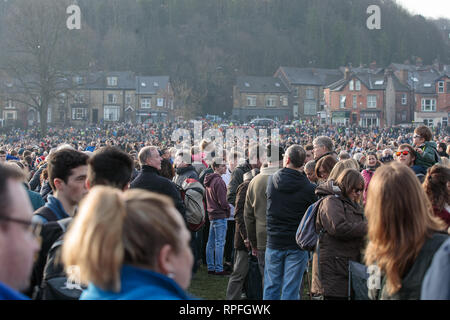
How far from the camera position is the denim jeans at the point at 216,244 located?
29.3 ft

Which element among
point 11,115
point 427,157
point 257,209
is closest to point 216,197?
point 257,209

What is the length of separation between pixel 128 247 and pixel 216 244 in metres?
7.13

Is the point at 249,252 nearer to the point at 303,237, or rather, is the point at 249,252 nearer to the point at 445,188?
the point at 303,237

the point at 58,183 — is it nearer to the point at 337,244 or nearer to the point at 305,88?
the point at 337,244

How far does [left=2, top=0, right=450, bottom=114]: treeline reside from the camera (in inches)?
3947

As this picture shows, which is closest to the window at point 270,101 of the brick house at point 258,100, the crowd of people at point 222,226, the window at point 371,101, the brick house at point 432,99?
the brick house at point 258,100

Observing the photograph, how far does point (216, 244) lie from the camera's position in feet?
29.3

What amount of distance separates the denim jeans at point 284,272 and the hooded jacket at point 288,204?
0.32ft

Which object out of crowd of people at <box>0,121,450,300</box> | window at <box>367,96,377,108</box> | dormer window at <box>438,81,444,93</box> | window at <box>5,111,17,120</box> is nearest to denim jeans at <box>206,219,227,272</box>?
crowd of people at <box>0,121,450,300</box>

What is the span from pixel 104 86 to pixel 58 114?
8.41 metres

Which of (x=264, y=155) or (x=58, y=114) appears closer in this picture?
(x=264, y=155)

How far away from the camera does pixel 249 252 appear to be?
6930mm

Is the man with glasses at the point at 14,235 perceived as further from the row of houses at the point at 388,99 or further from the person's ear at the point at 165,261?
the row of houses at the point at 388,99

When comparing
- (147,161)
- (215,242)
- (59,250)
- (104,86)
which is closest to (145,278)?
(59,250)
